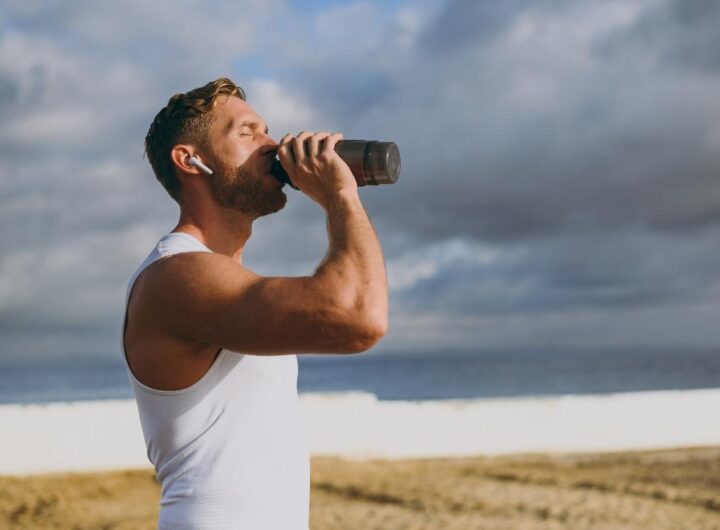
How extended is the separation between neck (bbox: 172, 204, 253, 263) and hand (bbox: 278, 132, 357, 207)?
18 centimetres

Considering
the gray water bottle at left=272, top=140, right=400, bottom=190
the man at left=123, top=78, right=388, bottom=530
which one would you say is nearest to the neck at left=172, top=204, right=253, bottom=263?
the man at left=123, top=78, right=388, bottom=530

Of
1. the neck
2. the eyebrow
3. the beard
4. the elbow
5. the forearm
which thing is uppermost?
the eyebrow

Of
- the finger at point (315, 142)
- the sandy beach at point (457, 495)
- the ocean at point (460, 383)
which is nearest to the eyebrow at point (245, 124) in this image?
the finger at point (315, 142)

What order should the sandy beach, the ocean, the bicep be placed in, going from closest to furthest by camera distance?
1. the bicep
2. the sandy beach
3. the ocean

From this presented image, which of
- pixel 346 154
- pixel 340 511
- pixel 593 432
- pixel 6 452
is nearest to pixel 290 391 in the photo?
pixel 346 154

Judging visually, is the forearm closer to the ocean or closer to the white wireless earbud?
the white wireless earbud

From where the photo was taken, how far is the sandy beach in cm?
630

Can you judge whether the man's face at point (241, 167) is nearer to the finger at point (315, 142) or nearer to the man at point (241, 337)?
the man at point (241, 337)

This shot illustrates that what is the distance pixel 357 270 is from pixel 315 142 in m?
0.39

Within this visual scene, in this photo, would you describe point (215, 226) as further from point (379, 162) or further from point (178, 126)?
point (379, 162)

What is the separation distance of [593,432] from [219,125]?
8.31 metres

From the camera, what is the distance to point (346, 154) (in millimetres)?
1727

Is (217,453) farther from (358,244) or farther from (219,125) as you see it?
(219,125)

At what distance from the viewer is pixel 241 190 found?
1.77m
